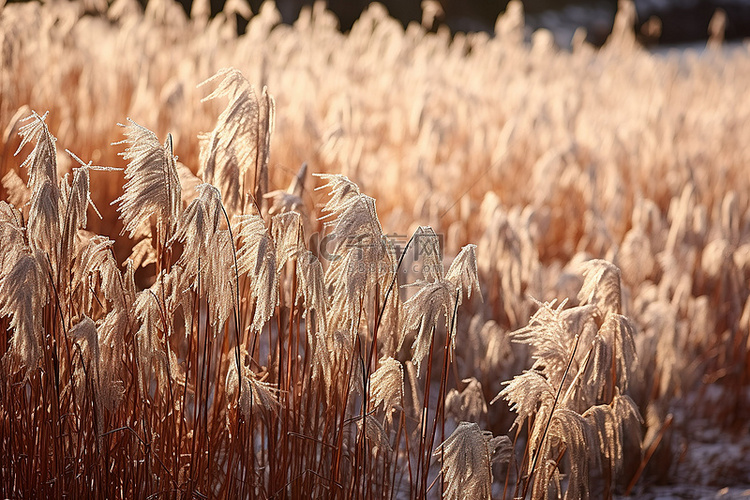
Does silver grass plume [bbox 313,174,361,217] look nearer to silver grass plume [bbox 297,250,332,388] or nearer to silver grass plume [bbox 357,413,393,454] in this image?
silver grass plume [bbox 297,250,332,388]

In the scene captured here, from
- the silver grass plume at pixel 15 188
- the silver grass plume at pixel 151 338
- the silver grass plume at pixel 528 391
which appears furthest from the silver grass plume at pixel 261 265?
the silver grass plume at pixel 15 188

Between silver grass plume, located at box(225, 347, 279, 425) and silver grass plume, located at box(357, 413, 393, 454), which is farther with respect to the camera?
silver grass plume, located at box(357, 413, 393, 454)

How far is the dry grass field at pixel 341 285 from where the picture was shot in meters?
0.96

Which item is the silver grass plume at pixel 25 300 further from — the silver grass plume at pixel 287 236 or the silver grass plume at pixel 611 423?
the silver grass plume at pixel 611 423

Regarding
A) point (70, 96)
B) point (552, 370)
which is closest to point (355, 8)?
point (70, 96)

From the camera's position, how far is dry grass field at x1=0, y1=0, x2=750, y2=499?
960 mm

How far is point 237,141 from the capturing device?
1088mm

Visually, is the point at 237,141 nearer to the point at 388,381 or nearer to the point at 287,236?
the point at 287,236

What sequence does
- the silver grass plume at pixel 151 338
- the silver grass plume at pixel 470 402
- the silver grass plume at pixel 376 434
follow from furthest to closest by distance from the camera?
the silver grass plume at pixel 470 402 → the silver grass plume at pixel 376 434 → the silver grass plume at pixel 151 338

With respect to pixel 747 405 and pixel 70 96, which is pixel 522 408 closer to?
pixel 747 405

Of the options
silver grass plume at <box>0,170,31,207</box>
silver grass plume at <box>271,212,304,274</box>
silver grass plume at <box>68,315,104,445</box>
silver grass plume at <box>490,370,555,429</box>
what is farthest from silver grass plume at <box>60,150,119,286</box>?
silver grass plume at <box>490,370,555,429</box>

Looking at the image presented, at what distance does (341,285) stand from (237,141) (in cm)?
31

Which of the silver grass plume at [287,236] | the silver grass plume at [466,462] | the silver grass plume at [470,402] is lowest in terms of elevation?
the silver grass plume at [466,462]

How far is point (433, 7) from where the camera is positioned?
3951 millimetres
